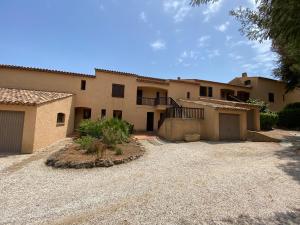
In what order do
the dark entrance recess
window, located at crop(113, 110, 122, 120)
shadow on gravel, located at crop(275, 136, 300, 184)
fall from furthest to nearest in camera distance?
1. the dark entrance recess
2. window, located at crop(113, 110, 122, 120)
3. shadow on gravel, located at crop(275, 136, 300, 184)

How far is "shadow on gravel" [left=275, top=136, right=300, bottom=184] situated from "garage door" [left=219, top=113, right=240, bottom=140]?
3.75 m

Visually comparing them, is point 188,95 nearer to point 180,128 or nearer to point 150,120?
point 150,120

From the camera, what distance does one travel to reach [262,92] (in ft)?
100

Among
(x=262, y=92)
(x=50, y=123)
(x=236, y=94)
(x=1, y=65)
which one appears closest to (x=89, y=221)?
(x=50, y=123)

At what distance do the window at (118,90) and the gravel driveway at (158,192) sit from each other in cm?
1148

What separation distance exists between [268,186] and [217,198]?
239cm

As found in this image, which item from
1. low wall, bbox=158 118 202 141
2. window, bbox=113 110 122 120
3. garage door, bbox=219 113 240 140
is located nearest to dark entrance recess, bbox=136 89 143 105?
window, bbox=113 110 122 120

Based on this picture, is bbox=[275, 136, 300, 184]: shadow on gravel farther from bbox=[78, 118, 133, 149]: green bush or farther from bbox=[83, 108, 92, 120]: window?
bbox=[83, 108, 92, 120]: window

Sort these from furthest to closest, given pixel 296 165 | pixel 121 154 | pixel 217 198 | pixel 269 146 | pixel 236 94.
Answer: pixel 236 94 < pixel 269 146 < pixel 121 154 < pixel 296 165 < pixel 217 198

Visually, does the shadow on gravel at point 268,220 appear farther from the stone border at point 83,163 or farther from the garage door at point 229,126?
the garage door at point 229,126

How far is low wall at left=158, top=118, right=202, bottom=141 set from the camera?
17.2 metres

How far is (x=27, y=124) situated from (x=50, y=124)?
2.16m

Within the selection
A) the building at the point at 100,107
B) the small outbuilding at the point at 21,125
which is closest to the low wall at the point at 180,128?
the building at the point at 100,107

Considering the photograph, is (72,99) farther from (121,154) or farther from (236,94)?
(236,94)
